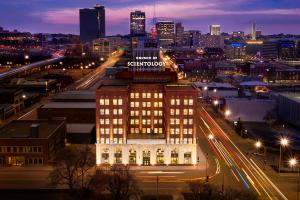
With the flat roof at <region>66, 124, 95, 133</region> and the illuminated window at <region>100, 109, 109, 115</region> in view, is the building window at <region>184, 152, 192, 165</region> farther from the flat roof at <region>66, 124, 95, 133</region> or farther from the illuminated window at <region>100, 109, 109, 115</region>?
the flat roof at <region>66, 124, 95, 133</region>

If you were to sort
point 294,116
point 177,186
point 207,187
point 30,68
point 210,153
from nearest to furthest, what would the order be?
point 207,187 < point 177,186 < point 210,153 < point 294,116 < point 30,68

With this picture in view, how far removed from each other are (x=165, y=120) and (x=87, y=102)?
31.8 m

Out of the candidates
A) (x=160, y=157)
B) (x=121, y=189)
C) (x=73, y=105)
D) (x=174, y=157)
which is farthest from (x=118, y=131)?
(x=73, y=105)

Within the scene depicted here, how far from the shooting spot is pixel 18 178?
2122 inches

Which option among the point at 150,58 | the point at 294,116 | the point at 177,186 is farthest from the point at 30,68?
the point at 177,186

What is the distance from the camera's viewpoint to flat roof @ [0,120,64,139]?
61.5 meters

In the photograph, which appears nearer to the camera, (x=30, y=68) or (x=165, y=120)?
(x=165, y=120)

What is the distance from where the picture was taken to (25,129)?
2584 inches

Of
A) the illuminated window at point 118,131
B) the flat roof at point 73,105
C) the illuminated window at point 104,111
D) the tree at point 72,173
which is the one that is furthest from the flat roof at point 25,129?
the flat roof at point 73,105

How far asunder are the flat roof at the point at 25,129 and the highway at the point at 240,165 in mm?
25176

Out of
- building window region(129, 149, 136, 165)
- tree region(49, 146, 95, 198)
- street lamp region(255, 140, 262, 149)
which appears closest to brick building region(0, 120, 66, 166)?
tree region(49, 146, 95, 198)

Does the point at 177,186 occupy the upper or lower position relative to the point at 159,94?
lower

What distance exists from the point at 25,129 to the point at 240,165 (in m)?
32.1

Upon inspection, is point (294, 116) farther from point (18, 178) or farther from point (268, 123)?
point (18, 178)
